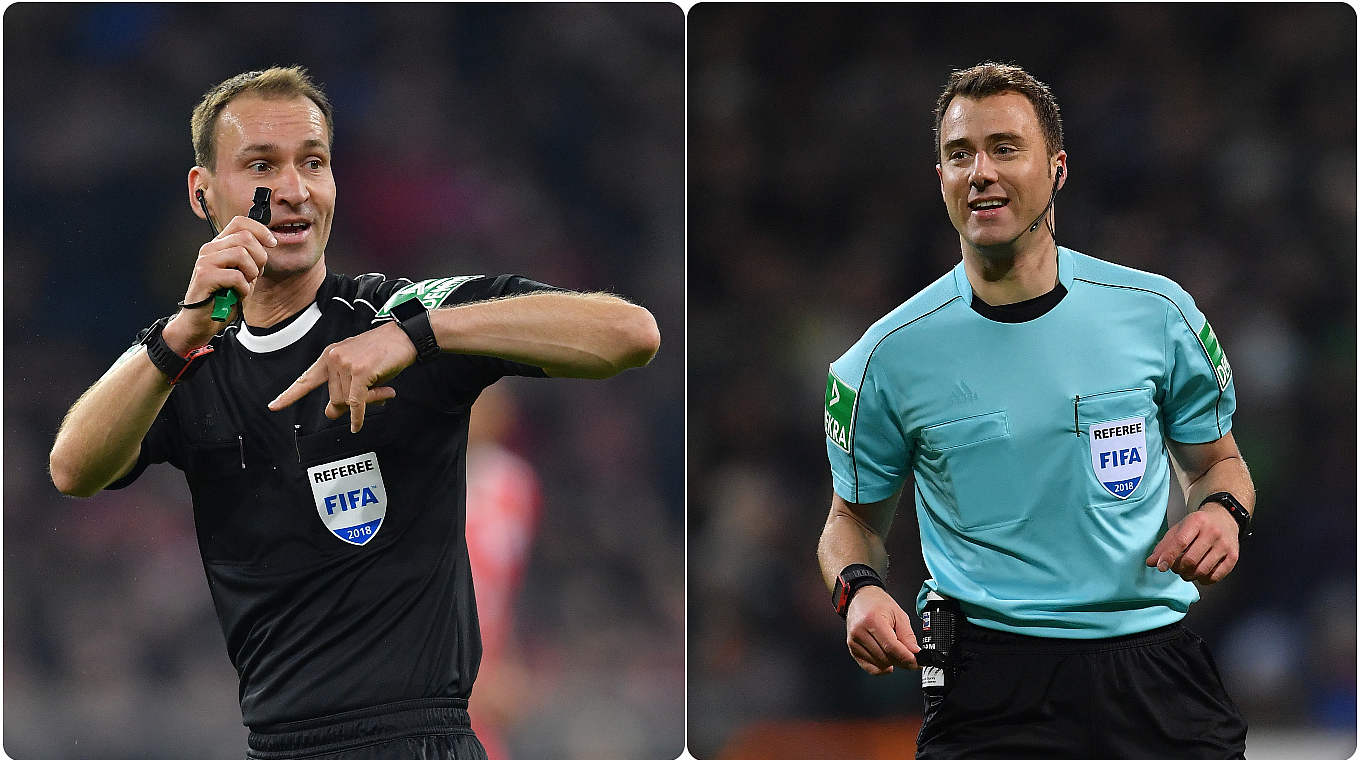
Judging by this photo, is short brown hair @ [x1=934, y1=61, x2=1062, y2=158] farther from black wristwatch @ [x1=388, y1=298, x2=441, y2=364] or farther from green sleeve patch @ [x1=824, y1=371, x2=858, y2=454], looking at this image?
black wristwatch @ [x1=388, y1=298, x2=441, y2=364]

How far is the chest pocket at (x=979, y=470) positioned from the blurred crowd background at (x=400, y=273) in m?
3.19

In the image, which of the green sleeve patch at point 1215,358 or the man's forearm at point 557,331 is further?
the green sleeve patch at point 1215,358

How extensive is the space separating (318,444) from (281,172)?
0.55 metres

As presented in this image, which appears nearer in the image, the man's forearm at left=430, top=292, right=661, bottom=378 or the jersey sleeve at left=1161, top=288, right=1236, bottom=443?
the man's forearm at left=430, top=292, right=661, bottom=378

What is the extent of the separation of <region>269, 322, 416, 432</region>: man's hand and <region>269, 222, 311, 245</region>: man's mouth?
1.64 feet

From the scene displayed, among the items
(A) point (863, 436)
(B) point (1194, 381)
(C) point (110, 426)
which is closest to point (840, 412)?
(A) point (863, 436)

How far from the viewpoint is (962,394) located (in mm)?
2744

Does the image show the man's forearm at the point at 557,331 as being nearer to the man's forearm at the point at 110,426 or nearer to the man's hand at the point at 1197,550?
the man's forearm at the point at 110,426

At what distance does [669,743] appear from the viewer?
5.68 metres

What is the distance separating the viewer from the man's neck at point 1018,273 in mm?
2781

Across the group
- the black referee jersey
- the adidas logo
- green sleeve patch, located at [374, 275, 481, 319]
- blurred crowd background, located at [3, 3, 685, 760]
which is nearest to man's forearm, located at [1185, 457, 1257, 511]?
the adidas logo

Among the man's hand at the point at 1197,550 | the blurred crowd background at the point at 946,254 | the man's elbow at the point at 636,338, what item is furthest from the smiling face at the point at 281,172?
the blurred crowd background at the point at 946,254

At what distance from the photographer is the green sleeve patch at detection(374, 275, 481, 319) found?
2365 mm

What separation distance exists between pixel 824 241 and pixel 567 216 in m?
1.27
